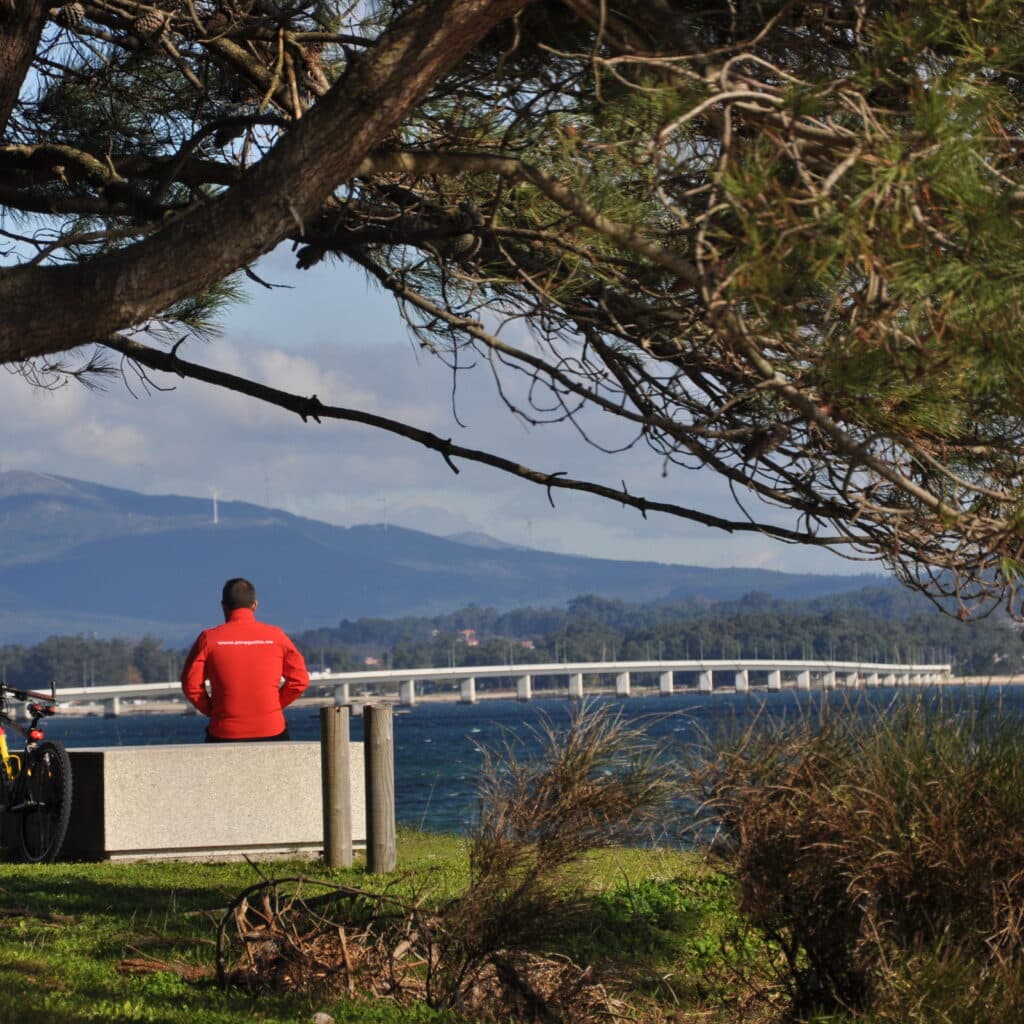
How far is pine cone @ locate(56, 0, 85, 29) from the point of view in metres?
6.07

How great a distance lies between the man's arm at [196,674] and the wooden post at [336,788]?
0.72 metres

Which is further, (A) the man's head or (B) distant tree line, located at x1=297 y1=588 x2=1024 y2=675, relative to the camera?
(A) the man's head

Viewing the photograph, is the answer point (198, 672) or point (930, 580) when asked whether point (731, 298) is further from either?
point (198, 672)

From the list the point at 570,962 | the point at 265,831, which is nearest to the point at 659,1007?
the point at 570,962

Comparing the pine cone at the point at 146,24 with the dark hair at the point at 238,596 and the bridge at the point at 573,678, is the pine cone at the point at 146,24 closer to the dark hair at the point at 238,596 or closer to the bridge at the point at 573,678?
the dark hair at the point at 238,596

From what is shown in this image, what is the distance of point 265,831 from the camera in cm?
854

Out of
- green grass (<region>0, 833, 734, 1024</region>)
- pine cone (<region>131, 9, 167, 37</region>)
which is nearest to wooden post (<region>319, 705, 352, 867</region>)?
green grass (<region>0, 833, 734, 1024</region>)

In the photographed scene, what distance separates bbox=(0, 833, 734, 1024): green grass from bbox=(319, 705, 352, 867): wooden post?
124mm

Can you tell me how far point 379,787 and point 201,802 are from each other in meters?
1.48

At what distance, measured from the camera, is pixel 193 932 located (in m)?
6.10

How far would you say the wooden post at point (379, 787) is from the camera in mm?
7551

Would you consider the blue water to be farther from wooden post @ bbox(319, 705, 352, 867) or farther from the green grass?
the green grass

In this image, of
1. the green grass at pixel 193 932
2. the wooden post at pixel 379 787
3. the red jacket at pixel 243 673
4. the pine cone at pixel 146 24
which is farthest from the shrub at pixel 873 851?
the red jacket at pixel 243 673

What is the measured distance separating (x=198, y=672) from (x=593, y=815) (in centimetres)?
355
